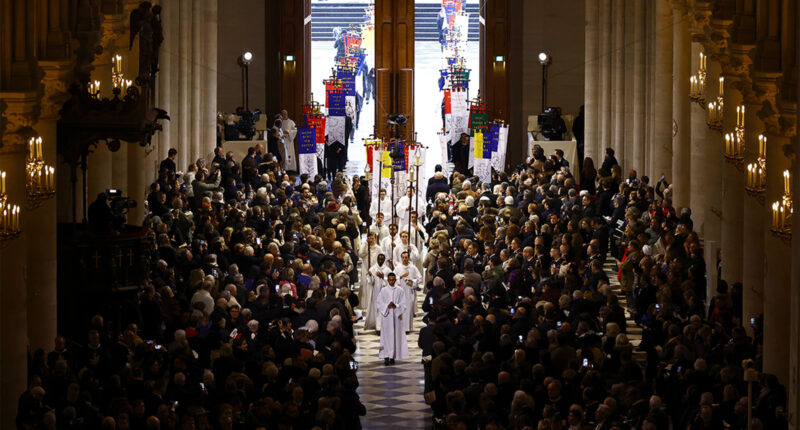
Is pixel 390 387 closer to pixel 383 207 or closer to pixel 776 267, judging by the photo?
pixel 776 267

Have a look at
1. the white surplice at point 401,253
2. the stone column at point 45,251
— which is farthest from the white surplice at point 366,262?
the stone column at point 45,251

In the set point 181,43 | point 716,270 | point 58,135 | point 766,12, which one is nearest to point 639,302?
point 716,270

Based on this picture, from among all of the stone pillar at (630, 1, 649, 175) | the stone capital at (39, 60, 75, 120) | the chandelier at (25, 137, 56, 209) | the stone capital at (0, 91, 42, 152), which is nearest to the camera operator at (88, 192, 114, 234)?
the chandelier at (25, 137, 56, 209)

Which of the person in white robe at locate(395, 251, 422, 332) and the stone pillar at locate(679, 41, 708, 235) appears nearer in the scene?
the person in white robe at locate(395, 251, 422, 332)

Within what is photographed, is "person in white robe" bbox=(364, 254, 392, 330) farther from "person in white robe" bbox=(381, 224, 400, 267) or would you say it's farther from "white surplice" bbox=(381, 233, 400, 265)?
"white surplice" bbox=(381, 233, 400, 265)

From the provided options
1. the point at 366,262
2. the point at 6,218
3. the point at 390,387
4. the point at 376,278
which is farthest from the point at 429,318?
the point at 6,218

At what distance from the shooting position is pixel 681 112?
41844 mm

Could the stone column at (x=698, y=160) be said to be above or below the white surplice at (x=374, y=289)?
above

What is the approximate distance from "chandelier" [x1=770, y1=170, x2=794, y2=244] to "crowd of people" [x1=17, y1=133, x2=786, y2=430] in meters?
1.56

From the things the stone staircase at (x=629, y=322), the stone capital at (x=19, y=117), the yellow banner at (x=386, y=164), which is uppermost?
the stone capital at (x=19, y=117)

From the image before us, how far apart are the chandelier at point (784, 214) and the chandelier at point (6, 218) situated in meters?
10.9

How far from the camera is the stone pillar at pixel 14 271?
2803cm

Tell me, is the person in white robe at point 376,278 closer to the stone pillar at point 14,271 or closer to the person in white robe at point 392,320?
the person in white robe at point 392,320

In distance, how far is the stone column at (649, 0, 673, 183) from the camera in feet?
146
